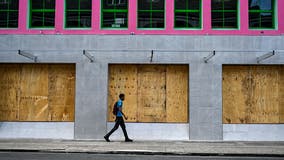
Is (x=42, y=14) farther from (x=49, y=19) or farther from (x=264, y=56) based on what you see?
(x=264, y=56)

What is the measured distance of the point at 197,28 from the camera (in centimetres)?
1798

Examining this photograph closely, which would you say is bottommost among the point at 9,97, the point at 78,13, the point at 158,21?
the point at 9,97

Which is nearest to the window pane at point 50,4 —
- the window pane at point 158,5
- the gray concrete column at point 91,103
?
the gray concrete column at point 91,103

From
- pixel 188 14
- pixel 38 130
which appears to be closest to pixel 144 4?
pixel 188 14

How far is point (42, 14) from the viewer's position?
1820 cm

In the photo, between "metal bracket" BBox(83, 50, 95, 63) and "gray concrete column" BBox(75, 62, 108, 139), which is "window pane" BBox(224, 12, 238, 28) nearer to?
"gray concrete column" BBox(75, 62, 108, 139)

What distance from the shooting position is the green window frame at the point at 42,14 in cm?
1812

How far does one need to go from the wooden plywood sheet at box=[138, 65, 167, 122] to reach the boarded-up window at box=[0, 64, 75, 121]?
307 cm

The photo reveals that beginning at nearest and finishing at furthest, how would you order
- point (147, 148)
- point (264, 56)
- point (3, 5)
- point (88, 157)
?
point (88, 157)
point (147, 148)
point (264, 56)
point (3, 5)

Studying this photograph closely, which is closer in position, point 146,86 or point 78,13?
point 146,86

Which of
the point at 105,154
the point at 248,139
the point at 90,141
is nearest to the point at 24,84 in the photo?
the point at 90,141

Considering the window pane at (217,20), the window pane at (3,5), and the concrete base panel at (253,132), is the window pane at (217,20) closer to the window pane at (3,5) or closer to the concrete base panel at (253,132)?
the concrete base panel at (253,132)

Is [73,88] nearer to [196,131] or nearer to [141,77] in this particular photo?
[141,77]

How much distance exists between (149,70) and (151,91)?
936 mm
